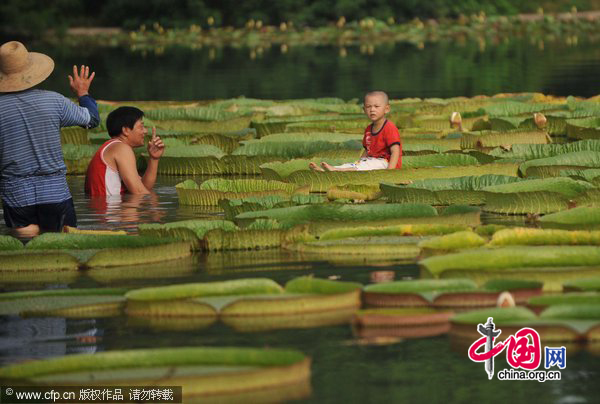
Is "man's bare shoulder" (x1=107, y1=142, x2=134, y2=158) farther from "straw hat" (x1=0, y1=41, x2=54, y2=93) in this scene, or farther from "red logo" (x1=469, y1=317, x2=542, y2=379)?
"red logo" (x1=469, y1=317, x2=542, y2=379)

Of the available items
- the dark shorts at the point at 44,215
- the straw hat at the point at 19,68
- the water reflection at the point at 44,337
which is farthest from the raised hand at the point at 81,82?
the water reflection at the point at 44,337

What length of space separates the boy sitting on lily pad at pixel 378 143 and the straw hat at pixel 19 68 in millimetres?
2506

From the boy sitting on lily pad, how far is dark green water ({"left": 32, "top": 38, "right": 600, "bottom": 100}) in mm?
10606

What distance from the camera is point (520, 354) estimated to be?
4727 mm

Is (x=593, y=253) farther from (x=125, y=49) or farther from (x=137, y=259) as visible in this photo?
(x=125, y=49)

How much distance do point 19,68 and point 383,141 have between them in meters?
3.03

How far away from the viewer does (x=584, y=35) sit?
4572 centimetres

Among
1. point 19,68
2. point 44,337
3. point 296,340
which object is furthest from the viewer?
point 19,68

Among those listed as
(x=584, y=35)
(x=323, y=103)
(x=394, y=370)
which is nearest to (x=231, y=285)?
(x=394, y=370)

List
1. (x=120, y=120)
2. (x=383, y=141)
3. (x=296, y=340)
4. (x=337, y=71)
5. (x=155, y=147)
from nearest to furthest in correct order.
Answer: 1. (x=296, y=340)
2. (x=155, y=147)
3. (x=120, y=120)
4. (x=383, y=141)
5. (x=337, y=71)

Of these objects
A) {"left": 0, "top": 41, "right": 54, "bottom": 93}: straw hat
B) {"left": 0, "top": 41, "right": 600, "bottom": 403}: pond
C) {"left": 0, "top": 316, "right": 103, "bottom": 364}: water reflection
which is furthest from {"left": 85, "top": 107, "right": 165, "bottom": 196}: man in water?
{"left": 0, "top": 316, "right": 103, "bottom": 364}: water reflection

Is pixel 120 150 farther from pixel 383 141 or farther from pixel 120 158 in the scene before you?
pixel 383 141

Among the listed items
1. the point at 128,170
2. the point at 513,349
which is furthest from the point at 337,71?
the point at 513,349

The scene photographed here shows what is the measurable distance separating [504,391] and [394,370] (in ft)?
1.37
